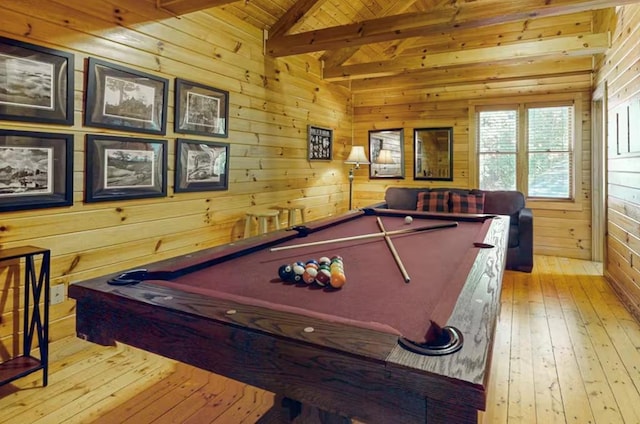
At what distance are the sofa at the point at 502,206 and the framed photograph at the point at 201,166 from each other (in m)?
2.27

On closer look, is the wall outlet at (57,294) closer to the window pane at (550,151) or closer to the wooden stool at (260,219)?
the wooden stool at (260,219)

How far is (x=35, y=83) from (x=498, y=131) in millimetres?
5429

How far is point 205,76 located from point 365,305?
9.34 feet

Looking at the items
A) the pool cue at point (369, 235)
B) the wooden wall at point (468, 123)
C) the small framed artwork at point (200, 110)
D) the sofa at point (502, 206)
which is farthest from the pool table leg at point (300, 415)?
the wooden wall at point (468, 123)

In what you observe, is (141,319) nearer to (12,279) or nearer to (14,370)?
(14,370)

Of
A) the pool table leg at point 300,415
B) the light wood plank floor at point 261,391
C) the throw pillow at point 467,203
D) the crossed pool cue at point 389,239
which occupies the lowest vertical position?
the light wood plank floor at point 261,391

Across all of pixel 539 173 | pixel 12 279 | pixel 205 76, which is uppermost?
pixel 205 76

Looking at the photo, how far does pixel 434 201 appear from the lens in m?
5.00

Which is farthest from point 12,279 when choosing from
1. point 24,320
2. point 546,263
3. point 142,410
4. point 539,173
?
point 539,173

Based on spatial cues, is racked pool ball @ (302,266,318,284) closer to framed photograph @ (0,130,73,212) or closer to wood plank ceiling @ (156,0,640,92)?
framed photograph @ (0,130,73,212)

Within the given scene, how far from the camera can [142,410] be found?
186 cm

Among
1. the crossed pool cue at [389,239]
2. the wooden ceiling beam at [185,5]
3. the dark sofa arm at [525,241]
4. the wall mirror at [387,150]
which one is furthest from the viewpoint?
the wall mirror at [387,150]

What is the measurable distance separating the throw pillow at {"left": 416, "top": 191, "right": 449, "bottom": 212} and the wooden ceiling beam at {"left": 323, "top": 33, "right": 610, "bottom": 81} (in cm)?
160

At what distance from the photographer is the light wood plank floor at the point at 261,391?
1.83m
